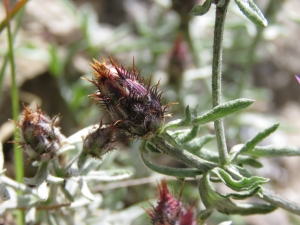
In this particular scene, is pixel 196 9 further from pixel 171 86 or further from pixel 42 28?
pixel 42 28

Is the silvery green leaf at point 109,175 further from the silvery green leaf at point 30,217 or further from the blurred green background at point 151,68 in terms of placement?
the blurred green background at point 151,68

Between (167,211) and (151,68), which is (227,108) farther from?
(151,68)

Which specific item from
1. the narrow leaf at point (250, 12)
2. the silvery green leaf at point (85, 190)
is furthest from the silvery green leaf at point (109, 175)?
the narrow leaf at point (250, 12)

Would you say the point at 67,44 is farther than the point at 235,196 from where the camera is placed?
Yes

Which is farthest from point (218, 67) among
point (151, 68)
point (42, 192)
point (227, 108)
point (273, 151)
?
point (151, 68)

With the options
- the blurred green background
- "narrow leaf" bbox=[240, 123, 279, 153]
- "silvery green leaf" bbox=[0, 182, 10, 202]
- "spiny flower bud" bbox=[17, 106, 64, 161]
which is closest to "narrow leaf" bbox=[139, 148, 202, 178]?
"narrow leaf" bbox=[240, 123, 279, 153]

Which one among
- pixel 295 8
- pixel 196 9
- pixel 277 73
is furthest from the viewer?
pixel 295 8


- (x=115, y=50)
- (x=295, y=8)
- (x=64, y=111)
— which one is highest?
(x=295, y=8)

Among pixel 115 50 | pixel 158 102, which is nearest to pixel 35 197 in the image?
pixel 158 102
